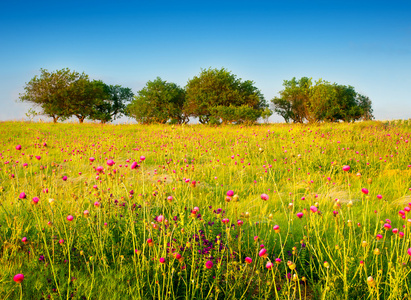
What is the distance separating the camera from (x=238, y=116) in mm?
27328

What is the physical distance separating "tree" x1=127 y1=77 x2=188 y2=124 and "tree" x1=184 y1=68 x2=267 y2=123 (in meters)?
2.56

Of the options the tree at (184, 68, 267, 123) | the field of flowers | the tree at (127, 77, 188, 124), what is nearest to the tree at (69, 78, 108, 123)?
the tree at (127, 77, 188, 124)

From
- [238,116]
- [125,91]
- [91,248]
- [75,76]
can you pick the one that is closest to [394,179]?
[91,248]

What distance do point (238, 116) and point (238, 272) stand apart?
25.7 m

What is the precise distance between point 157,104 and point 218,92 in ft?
28.4

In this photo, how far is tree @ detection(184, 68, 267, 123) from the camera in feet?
107

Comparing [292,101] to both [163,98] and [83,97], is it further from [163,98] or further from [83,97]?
[83,97]

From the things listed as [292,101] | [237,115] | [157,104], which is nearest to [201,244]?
[237,115]

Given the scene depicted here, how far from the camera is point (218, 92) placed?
33312 mm

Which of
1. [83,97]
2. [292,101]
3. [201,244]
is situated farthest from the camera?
[292,101]

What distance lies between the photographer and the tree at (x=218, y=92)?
32531mm

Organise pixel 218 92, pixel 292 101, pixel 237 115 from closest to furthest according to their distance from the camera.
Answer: pixel 237 115
pixel 218 92
pixel 292 101

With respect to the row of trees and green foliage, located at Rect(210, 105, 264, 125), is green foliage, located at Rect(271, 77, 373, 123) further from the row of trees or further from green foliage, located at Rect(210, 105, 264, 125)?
green foliage, located at Rect(210, 105, 264, 125)

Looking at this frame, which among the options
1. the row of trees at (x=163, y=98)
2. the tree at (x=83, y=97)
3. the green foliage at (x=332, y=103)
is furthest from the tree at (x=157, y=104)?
the green foliage at (x=332, y=103)
